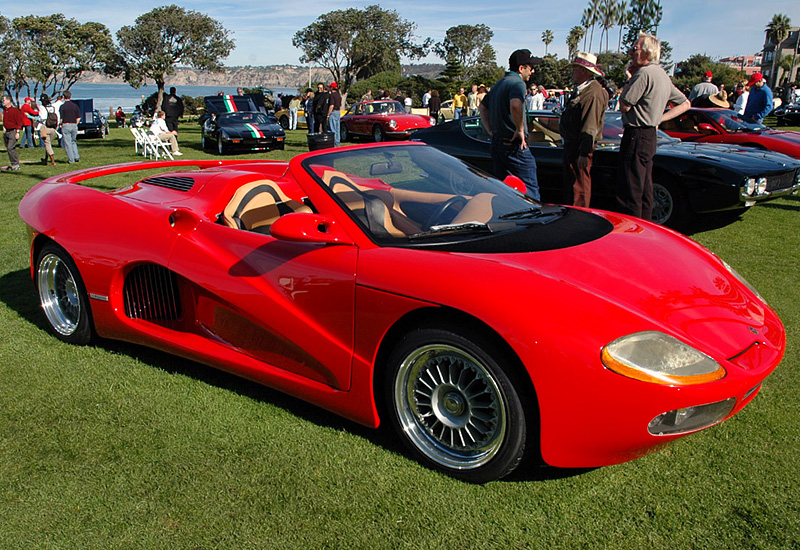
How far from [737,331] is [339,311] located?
4.98 feet

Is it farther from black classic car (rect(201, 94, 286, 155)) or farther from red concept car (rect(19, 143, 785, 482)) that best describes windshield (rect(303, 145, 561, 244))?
black classic car (rect(201, 94, 286, 155))

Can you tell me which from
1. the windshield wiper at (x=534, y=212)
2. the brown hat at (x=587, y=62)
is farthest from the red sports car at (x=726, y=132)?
the windshield wiper at (x=534, y=212)

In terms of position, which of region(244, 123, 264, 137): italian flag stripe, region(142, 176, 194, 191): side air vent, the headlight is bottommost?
the headlight

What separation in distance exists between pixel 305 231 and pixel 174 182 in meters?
1.58

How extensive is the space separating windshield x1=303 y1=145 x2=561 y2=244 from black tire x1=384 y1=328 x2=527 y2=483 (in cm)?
54

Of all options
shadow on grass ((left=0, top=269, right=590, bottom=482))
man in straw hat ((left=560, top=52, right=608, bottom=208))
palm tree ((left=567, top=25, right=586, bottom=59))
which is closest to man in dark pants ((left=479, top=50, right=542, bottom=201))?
man in straw hat ((left=560, top=52, right=608, bottom=208))

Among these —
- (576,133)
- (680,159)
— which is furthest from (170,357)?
Answer: (680,159)

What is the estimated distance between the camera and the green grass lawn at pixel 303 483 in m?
2.12

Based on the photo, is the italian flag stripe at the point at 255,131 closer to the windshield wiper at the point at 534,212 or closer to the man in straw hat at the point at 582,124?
the man in straw hat at the point at 582,124

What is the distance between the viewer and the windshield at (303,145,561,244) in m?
2.76

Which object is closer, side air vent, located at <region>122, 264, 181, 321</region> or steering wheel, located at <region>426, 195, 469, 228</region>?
steering wheel, located at <region>426, 195, 469, 228</region>

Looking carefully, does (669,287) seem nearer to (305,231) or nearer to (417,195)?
(417,195)

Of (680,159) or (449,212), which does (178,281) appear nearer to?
(449,212)

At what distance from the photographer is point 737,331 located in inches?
90.2
